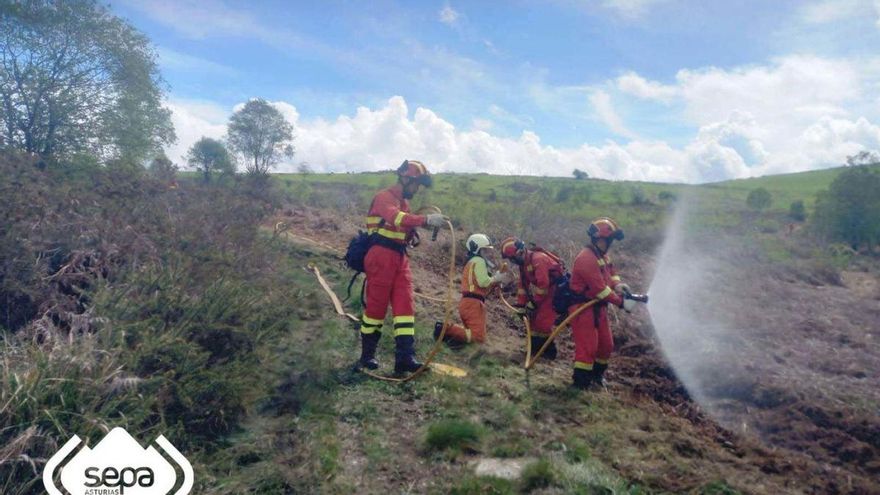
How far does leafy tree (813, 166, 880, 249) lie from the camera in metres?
20.8

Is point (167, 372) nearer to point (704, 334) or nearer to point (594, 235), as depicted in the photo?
point (594, 235)

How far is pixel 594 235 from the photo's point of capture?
6359 mm

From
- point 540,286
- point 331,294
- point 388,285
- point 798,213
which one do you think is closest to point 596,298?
point 540,286

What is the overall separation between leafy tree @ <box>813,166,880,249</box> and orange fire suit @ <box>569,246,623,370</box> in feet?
66.5

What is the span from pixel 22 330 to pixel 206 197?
595 cm

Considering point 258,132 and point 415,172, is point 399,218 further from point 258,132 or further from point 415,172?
point 258,132

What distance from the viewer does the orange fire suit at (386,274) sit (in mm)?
5801

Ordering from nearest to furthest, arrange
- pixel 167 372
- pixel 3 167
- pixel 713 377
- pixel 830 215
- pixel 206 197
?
pixel 167 372 → pixel 3 167 → pixel 713 377 → pixel 206 197 → pixel 830 215

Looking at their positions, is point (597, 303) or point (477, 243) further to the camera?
point (477, 243)

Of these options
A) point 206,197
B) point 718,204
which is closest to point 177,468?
point 206,197

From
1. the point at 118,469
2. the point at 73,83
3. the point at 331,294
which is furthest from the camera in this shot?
the point at 73,83

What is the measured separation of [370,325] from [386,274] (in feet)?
1.96

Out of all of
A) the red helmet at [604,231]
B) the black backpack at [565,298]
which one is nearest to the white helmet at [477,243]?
the black backpack at [565,298]

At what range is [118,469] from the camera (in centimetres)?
294
